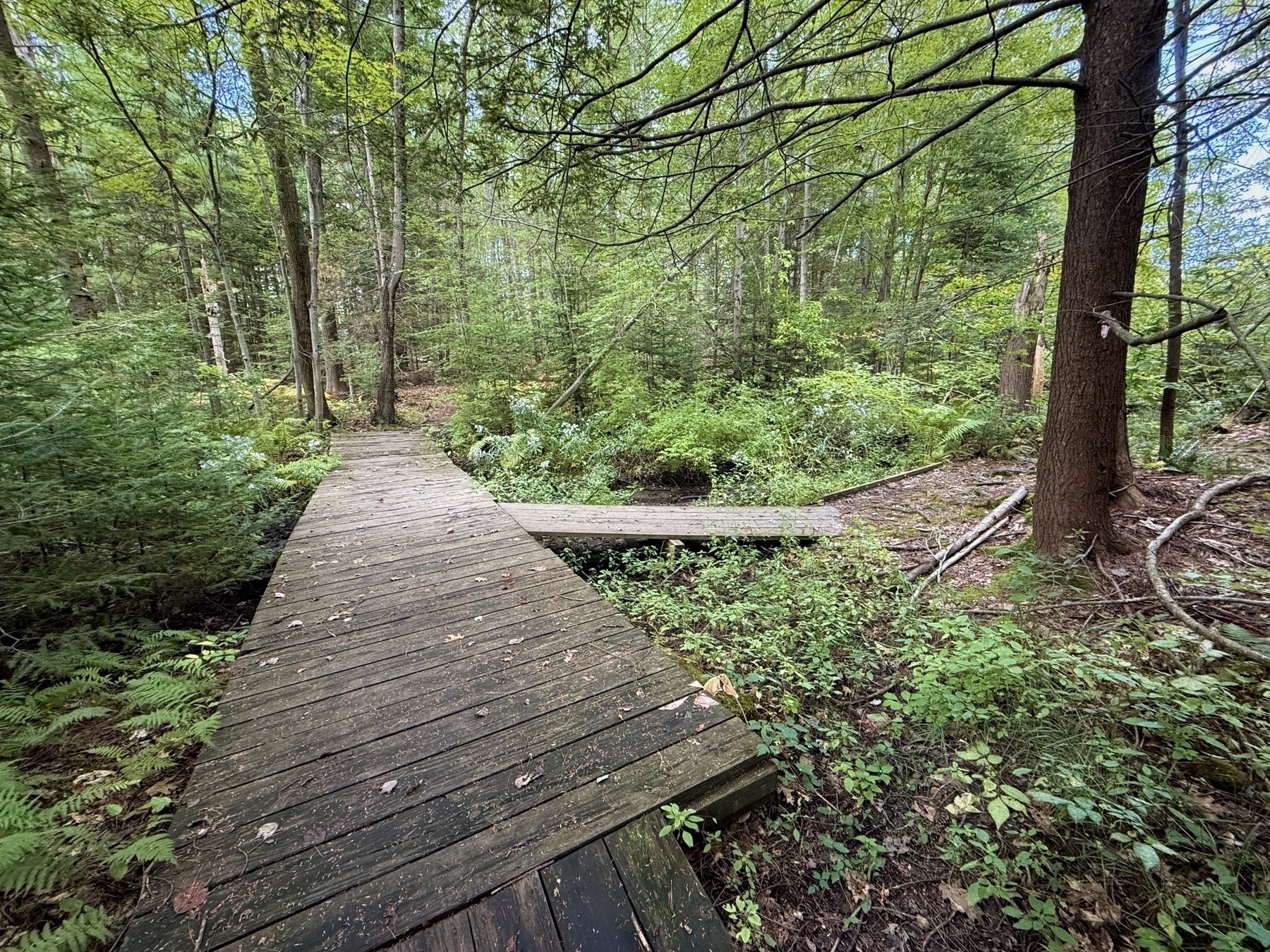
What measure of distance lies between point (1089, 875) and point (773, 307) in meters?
11.0

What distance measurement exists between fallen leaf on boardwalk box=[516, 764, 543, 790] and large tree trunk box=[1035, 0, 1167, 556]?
374cm

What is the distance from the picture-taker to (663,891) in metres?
1.65

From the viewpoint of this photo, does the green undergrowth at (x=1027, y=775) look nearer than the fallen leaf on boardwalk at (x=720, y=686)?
Yes

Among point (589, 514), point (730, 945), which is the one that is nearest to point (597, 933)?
point (730, 945)

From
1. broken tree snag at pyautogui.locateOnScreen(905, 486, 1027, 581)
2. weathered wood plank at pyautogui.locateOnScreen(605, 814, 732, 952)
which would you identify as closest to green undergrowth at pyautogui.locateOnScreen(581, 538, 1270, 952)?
weathered wood plank at pyautogui.locateOnScreen(605, 814, 732, 952)

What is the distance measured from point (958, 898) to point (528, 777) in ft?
5.76

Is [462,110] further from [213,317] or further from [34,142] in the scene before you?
[213,317]

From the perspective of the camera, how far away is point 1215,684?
6.59 feet

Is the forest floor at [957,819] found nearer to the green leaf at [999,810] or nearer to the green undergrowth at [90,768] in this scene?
the green leaf at [999,810]

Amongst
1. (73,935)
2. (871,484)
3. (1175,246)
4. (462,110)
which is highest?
(462,110)

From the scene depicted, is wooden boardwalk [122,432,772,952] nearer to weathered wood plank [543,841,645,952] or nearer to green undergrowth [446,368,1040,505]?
weathered wood plank [543,841,645,952]

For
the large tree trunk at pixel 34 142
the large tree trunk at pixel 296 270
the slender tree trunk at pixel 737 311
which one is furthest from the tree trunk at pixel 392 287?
the slender tree trunk at pixel 737 311

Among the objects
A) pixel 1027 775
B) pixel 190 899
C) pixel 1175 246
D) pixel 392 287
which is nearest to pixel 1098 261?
pixel 1175 246

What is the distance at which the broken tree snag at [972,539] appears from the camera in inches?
160
